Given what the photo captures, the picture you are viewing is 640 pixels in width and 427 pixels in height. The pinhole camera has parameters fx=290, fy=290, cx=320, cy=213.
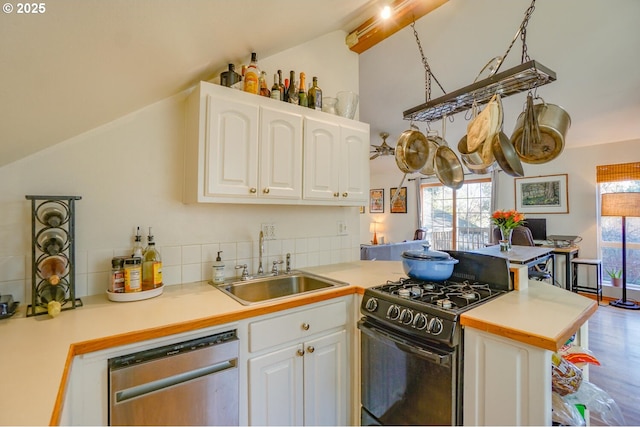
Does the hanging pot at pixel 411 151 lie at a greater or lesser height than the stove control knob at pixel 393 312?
greater

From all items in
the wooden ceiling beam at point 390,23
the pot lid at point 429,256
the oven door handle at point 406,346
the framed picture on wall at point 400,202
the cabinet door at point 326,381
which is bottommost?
the cabinet door at point 326,381

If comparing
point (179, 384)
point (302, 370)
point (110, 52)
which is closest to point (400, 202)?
point (302, 370)

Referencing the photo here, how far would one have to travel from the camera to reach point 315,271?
2123 millimetres

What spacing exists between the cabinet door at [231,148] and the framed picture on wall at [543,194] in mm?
5152

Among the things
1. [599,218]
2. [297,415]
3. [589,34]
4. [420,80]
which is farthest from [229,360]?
[599,218]

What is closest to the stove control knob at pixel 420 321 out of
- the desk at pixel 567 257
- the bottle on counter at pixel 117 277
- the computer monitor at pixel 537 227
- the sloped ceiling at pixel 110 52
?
the bottle on counter at pixel 117 277

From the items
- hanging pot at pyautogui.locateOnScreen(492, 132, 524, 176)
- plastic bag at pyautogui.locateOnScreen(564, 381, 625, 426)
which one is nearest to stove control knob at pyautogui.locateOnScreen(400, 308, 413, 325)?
plastic bag at pyautogui.locateOnScreen(564, 381, 625, 426)

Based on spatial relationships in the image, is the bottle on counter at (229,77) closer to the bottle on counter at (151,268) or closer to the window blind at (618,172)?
the bottle on counter at (151,268)

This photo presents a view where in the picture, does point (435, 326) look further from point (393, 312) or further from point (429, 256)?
point (429, 256)

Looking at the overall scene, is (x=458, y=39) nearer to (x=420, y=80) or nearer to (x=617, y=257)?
(x=420, y=80)

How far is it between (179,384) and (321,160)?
58.3 inches

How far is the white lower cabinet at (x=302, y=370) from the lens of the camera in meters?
1.35

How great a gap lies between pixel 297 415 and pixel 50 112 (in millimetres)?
1717

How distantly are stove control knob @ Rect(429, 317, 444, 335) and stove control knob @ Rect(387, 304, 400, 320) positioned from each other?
0.55ft
